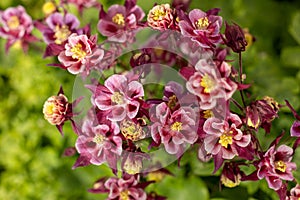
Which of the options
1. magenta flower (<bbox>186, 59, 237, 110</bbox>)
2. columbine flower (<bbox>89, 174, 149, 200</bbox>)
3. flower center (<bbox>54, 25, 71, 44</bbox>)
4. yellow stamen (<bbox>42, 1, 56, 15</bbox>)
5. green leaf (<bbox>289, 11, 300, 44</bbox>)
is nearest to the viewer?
magenta flower (<bbox>186, 59, 237, 110</bbox>)

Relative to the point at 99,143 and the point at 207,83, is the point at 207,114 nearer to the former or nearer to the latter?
the point at 207,83

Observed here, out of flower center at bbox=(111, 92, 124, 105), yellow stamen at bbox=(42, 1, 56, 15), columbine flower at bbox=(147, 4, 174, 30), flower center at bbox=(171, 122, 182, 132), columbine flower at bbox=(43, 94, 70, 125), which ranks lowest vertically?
columbine flower at bbox=(43, 94, 70, 125)

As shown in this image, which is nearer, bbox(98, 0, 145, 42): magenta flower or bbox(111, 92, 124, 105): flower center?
bbox(111, 92, 124, 105): flower center

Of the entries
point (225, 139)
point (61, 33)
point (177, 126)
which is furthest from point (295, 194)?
point (61, 33)

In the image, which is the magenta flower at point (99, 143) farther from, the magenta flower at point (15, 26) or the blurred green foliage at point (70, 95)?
the magenta flower at point (15, 26)

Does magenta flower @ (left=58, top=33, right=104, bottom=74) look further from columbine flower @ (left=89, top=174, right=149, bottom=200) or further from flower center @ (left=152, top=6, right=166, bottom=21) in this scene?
columbine flower @ (left=89, top=174, right=149, bottom=200)

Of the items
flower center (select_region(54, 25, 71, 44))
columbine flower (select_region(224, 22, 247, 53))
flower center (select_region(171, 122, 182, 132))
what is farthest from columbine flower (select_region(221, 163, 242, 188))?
flower center (select_region(54, 25, 71, 44))
